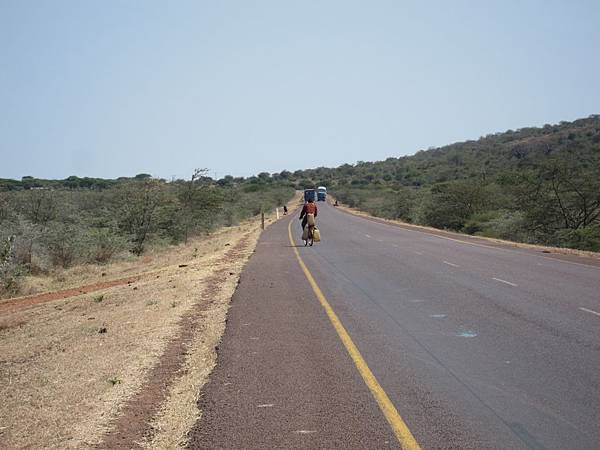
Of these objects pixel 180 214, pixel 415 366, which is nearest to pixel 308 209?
pixel 180 214

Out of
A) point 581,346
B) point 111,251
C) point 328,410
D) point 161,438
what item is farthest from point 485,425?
point 111,251

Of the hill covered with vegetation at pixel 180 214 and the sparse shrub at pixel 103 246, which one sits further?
the sparse shrub at pixel 103 246

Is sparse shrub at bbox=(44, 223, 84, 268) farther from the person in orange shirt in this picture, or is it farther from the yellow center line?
the yellow center line

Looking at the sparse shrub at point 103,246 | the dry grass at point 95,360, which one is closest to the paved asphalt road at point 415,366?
the dry grass at point 95,360

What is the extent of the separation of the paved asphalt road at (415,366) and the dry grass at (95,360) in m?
0.40

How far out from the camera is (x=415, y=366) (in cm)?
754

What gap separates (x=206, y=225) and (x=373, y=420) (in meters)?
44.1

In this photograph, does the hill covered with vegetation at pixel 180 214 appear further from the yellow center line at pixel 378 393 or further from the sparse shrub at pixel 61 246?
the yellow center line at pixel 378 393

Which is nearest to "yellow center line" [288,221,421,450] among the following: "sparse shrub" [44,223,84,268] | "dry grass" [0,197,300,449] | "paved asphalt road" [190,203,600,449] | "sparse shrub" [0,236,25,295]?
"paved asphalt road" [190,203,600,449]

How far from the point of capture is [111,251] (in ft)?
100

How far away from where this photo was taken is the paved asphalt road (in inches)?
213

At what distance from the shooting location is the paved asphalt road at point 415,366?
542 cm

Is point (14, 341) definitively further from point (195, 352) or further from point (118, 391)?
point (118, 391)

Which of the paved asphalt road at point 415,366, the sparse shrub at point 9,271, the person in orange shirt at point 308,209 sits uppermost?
the person in orange shirt at point 308,209
